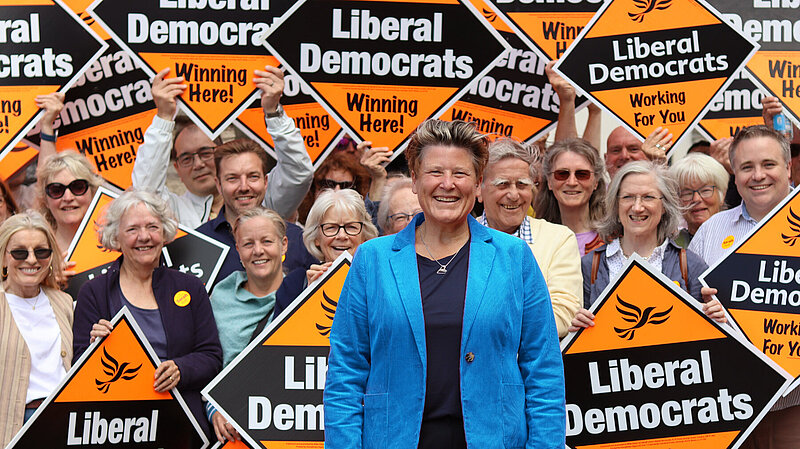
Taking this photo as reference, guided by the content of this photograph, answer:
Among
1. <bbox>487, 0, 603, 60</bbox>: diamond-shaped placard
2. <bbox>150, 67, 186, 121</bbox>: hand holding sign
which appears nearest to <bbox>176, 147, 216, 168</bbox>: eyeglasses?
<bbox>150, 67, 186, 121</bbox>: hand holding sign

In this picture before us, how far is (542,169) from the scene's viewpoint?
244 inches

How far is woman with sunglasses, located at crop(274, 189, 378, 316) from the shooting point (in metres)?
5.43

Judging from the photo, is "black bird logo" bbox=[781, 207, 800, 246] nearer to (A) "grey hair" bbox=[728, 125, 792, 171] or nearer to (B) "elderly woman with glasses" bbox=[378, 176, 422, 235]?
(A) "grey hair" bbox=[728, 125, 792, 171]

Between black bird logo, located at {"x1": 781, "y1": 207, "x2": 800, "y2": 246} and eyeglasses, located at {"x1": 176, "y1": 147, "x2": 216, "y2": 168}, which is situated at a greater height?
eyeglasses, located at {"x1": 176, "y1": 147, "x2": 216, "y2": 168}

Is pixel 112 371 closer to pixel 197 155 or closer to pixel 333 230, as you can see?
pixel 333 230

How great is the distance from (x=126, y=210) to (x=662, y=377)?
2851 millimetres

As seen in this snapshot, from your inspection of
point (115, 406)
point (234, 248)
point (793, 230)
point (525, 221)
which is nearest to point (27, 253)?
point (115, 406)

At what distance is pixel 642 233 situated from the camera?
17.5ft

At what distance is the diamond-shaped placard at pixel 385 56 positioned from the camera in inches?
245

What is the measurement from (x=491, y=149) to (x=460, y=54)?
1.32 m

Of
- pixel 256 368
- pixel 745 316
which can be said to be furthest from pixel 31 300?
pixel 745 316

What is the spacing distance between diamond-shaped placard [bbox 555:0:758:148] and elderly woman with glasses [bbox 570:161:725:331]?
2.65 ft

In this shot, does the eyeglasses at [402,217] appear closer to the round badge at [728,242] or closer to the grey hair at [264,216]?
the grey hair at [264,216]

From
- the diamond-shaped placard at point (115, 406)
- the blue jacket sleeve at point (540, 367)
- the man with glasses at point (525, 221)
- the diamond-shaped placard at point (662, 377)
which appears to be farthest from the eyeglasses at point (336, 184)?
the blue jacket sleeve at point (540, 367)
